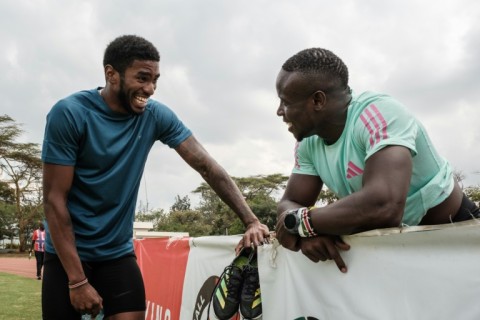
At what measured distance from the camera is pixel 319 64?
80.5 inches

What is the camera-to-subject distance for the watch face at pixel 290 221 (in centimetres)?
191

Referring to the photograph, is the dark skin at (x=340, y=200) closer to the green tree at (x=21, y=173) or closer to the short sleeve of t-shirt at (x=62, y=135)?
the short sleeve of t-shirt at (x=62, y=135)

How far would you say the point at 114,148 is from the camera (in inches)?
98.5

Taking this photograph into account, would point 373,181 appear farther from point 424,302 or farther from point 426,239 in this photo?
point 424,302

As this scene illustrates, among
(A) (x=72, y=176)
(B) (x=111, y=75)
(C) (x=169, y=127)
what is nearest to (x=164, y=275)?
(C) (x=169, y=127)

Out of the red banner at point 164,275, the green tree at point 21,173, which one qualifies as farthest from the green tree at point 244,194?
the red banner at point 164,275

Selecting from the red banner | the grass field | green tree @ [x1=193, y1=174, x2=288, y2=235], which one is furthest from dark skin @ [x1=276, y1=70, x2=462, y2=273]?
green tree @ [x1=193, y1=174, x2=288, y2=235]

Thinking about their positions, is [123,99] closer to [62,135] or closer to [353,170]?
[62,135]

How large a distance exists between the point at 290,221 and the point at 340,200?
0.25 metres

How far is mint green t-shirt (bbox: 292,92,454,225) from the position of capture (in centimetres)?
182

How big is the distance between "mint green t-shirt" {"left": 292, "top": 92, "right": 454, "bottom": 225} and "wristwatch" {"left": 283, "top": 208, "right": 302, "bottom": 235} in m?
0.30

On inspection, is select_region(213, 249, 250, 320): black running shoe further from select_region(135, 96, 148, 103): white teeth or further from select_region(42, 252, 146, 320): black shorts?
select_region(135, 96, 148, 103): white teeth

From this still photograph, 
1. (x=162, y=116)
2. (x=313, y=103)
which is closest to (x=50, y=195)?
(x=162, y=116)

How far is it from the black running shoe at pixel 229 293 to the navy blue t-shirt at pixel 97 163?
570 mm
